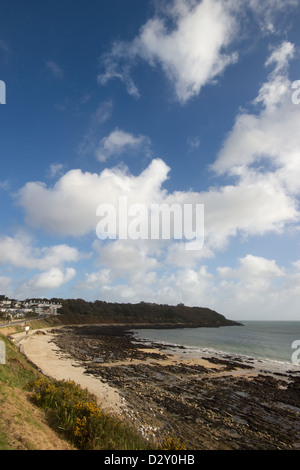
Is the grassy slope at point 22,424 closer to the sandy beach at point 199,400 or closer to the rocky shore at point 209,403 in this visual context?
the sandy beach at point 199,400

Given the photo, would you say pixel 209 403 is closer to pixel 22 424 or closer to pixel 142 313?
pixel 22 424

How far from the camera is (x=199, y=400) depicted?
1828 centimetres

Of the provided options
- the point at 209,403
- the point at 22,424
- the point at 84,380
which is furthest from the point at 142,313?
the point at 22,424

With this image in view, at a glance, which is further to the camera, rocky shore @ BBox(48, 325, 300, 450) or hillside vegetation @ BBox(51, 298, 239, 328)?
hillside vegetation @ BBox(51, 298, 239, 328)

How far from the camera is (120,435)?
958cm

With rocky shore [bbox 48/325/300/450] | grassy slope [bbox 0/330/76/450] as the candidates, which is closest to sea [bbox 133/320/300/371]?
rocky shore [bbox 48/325/300/450]

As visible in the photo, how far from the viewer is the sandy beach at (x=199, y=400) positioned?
12.8 meters

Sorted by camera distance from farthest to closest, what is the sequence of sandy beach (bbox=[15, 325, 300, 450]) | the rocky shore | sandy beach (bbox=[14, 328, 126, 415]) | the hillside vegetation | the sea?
the hillside vegetation, the sea, sandy beach (bbox=[14, 328, 126, 415]), sandy beach (bbox=[15, 325, 300, 450]), the rocky shore

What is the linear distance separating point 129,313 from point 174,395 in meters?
129

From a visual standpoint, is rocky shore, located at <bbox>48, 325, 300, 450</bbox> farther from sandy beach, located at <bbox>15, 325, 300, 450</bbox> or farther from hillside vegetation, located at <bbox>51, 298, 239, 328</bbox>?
hillside vegetation, located at <bbox>51, 298, 239, 328</bbox>

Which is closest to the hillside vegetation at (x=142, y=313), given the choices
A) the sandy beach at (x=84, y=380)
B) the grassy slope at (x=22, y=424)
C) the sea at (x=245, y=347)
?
the sea at (x=245, y=347)

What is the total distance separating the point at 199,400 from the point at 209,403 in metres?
0.87

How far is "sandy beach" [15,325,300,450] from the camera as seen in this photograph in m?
12.8

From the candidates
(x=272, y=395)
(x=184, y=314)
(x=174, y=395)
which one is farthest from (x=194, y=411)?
(x=184, y=314)
